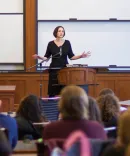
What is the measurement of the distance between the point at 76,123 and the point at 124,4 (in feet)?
22.7

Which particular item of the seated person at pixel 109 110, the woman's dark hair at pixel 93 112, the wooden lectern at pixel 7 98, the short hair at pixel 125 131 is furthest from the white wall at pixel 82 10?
the short hair at pixel 125 131

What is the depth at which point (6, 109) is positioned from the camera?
7.09m

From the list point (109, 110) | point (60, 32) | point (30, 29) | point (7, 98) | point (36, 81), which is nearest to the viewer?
point (109, 110)

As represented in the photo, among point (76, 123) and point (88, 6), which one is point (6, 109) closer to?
point (88, 6)

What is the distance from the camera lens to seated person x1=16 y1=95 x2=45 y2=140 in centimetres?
380

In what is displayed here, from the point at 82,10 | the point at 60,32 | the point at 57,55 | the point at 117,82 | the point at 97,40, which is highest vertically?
the point at 82,10

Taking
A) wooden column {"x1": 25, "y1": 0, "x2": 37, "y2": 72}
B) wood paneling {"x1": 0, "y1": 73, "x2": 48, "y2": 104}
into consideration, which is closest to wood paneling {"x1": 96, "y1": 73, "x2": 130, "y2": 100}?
wood paneling {"x1": 0, "y1": 73, "x2": 48, "y2": 104}

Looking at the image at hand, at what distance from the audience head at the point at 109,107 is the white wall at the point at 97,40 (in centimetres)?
541

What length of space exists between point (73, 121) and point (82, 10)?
Answer: 681 centimetres

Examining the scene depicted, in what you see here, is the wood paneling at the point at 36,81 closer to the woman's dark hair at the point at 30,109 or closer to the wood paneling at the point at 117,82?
the wood paneling at the point at 117,82

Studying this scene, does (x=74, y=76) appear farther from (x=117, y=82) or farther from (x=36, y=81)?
(x=117, y=82)

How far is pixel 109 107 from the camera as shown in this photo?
364 cm

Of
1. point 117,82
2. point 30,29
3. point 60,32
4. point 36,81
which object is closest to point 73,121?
point 60,32

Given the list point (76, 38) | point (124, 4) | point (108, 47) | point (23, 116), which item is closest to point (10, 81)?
point (76, 38)
